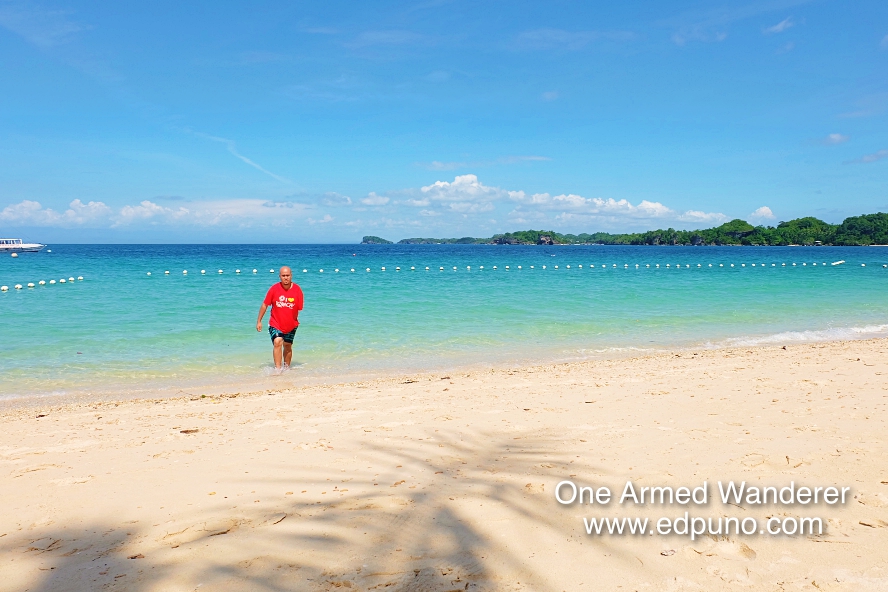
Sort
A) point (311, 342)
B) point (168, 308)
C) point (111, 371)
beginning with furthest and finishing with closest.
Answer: point (168, 308), point (311, 342), point (111, 371)

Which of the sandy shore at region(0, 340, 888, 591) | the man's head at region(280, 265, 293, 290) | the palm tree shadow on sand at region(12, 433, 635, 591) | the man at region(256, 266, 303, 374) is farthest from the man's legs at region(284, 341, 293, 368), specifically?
the palm tree shadow on sand at region(12, 433, 635, 591)

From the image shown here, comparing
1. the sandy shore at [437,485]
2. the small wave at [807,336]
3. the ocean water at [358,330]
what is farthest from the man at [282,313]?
the small wave at [807,336]

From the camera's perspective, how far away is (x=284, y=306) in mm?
9781

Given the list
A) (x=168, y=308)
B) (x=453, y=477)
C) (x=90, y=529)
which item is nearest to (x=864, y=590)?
(x=453, y=477)

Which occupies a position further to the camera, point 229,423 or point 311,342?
point 311,342

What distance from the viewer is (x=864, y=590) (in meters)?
2.58

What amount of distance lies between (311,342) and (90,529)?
9.21 metres

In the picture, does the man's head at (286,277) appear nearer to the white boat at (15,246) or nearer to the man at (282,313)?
the man at (282,313)

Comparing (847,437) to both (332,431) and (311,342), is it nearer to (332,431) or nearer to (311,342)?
(332,431)

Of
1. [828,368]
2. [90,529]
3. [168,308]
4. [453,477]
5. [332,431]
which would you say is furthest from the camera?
[168,308]

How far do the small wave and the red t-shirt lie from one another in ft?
28.9

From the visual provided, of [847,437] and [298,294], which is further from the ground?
[298,294]

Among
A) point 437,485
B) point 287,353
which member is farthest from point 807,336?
point 437,485

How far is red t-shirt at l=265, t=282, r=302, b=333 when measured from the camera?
384 inches
